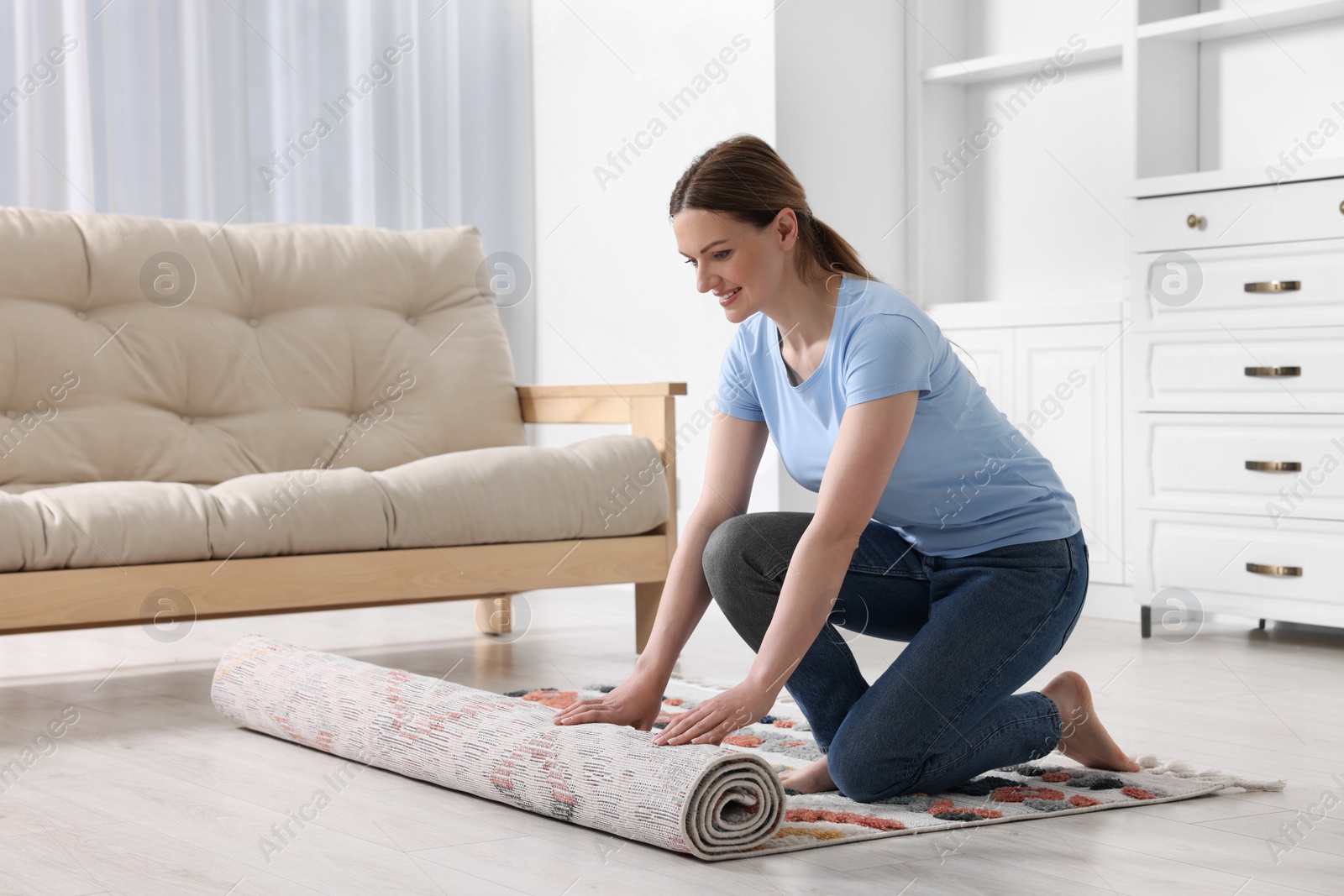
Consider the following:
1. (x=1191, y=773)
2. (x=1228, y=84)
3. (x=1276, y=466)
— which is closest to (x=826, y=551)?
(x=1191, y=773)

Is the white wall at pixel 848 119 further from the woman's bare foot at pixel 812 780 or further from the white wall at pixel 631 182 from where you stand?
the woman's bare foot at pixel 812 780

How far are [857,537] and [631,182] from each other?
2.83 m

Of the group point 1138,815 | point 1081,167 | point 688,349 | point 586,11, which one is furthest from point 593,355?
point 1138,815

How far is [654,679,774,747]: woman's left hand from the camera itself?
1482 millimetres

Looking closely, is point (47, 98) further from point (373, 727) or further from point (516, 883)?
point (516, 883)

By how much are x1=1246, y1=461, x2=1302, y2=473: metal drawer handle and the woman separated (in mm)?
1283

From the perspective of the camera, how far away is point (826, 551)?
1516 millimetres

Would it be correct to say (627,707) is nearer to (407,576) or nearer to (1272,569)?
(407,576)

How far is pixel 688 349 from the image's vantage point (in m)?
4.02

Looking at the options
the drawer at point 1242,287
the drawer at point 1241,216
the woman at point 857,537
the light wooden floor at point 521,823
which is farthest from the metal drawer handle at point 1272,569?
the woman at point 857,537

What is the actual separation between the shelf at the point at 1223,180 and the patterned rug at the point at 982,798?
4.86 feet

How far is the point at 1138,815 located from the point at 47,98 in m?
3.22

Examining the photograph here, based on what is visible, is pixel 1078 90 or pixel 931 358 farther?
pixel 1078 90

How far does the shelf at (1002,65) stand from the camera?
143 inches
